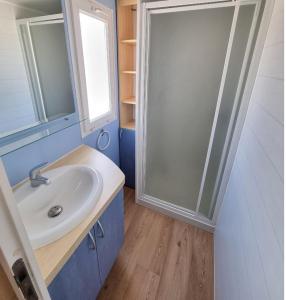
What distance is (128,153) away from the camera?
210 cm

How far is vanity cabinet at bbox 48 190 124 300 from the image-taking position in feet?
2.64

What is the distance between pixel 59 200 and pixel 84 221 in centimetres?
32

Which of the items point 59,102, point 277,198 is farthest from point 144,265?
point 59,102

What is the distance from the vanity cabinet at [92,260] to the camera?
0.81 meters

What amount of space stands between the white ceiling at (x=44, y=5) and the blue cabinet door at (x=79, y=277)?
1259mm

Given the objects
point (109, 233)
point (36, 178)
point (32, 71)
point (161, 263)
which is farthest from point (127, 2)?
point (161, 263)

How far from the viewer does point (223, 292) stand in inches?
44.0

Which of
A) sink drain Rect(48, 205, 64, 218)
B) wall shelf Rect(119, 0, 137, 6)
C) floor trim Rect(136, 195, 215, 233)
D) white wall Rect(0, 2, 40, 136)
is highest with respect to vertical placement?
wall shelf Rect(119, 0, 137, 6)

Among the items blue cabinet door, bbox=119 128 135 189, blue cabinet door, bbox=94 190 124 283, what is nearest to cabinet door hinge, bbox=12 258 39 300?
blue cabinet door, bbox=94 190 124 283

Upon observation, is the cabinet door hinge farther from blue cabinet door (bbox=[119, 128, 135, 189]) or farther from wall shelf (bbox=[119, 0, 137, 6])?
wall shelf (bbox=[119, 0, 137, 6])

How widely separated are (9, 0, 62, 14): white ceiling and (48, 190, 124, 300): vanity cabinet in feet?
3.90

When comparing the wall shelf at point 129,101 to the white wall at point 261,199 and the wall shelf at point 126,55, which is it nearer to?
the wall shelf at point 126,55

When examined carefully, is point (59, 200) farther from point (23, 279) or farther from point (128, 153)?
point (128, 153)

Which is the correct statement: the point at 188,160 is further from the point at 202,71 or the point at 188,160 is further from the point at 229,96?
the point at 202,71
